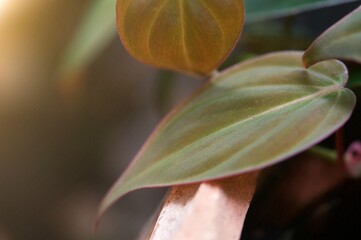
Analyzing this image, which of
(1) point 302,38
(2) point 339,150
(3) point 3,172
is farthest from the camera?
(3) point 3,172

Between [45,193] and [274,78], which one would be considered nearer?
[274,78]

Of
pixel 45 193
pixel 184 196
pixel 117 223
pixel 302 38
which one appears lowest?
pixel 117 223

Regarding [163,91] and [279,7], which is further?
[163,91]

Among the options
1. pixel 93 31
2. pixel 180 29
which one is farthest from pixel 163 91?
pixel 180 29

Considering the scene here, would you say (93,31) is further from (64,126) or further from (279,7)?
(64,126)

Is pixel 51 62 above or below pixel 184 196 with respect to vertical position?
below

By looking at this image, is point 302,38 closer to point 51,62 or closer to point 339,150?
point 339,150

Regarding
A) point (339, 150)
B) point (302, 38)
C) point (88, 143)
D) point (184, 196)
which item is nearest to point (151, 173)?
point (184, 196)

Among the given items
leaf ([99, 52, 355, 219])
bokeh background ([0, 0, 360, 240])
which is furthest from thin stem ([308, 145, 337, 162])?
bokeh background ([0, 0, 360, 240])

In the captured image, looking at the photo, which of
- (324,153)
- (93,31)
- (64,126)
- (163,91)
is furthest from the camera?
(64,126)
